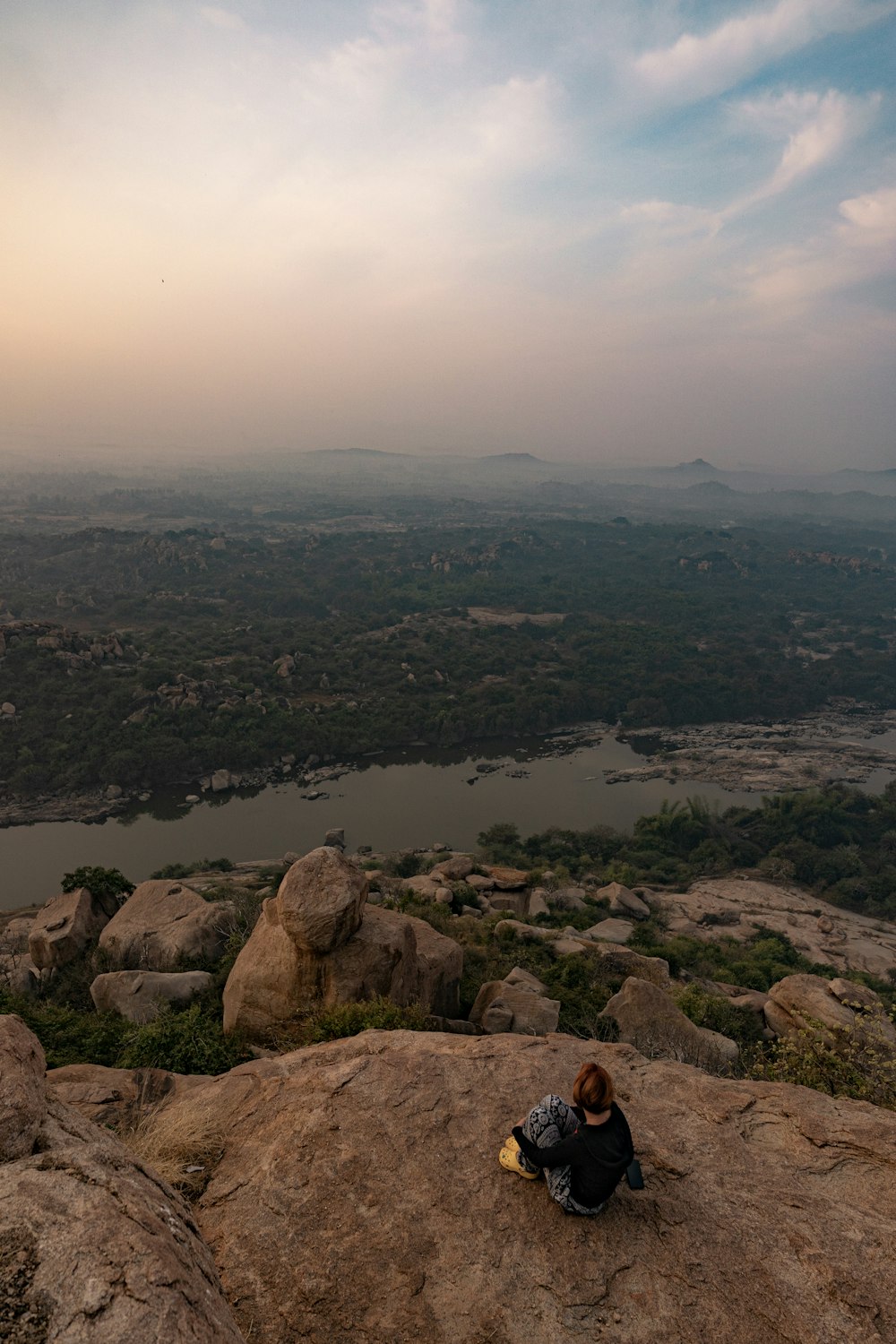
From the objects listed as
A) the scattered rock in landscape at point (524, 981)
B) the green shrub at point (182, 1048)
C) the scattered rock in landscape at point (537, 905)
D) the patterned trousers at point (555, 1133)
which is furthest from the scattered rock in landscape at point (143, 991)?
the scattered rock in landscape at point (537, 905)

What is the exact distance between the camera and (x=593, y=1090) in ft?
15.5

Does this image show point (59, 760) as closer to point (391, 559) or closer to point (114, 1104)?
point (114, 1104)

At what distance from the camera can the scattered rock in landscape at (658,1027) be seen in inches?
461

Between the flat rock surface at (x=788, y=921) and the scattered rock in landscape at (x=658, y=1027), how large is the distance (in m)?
16.6

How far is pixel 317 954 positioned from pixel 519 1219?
248 inches

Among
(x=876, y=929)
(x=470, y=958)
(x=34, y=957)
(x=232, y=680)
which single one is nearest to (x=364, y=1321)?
(x=470, y=958)

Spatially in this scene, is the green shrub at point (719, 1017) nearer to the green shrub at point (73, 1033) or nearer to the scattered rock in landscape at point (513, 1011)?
the scattered rock in landscape at point (513, 1011)

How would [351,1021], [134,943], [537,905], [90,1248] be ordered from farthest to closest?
[537,905]
[134,943]
[351,1021]
[90,1248]

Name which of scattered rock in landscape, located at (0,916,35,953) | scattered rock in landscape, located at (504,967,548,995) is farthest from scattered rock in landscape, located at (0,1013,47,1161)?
scattered rock in landscape, located at (0,916,35,953)

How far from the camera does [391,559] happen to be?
461ft

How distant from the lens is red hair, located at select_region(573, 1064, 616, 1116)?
15.4ft

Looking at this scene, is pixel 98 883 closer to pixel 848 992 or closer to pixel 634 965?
pixel 634 965

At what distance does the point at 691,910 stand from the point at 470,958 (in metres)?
20.5

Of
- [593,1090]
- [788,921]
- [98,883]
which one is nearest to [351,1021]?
[593,1090]
